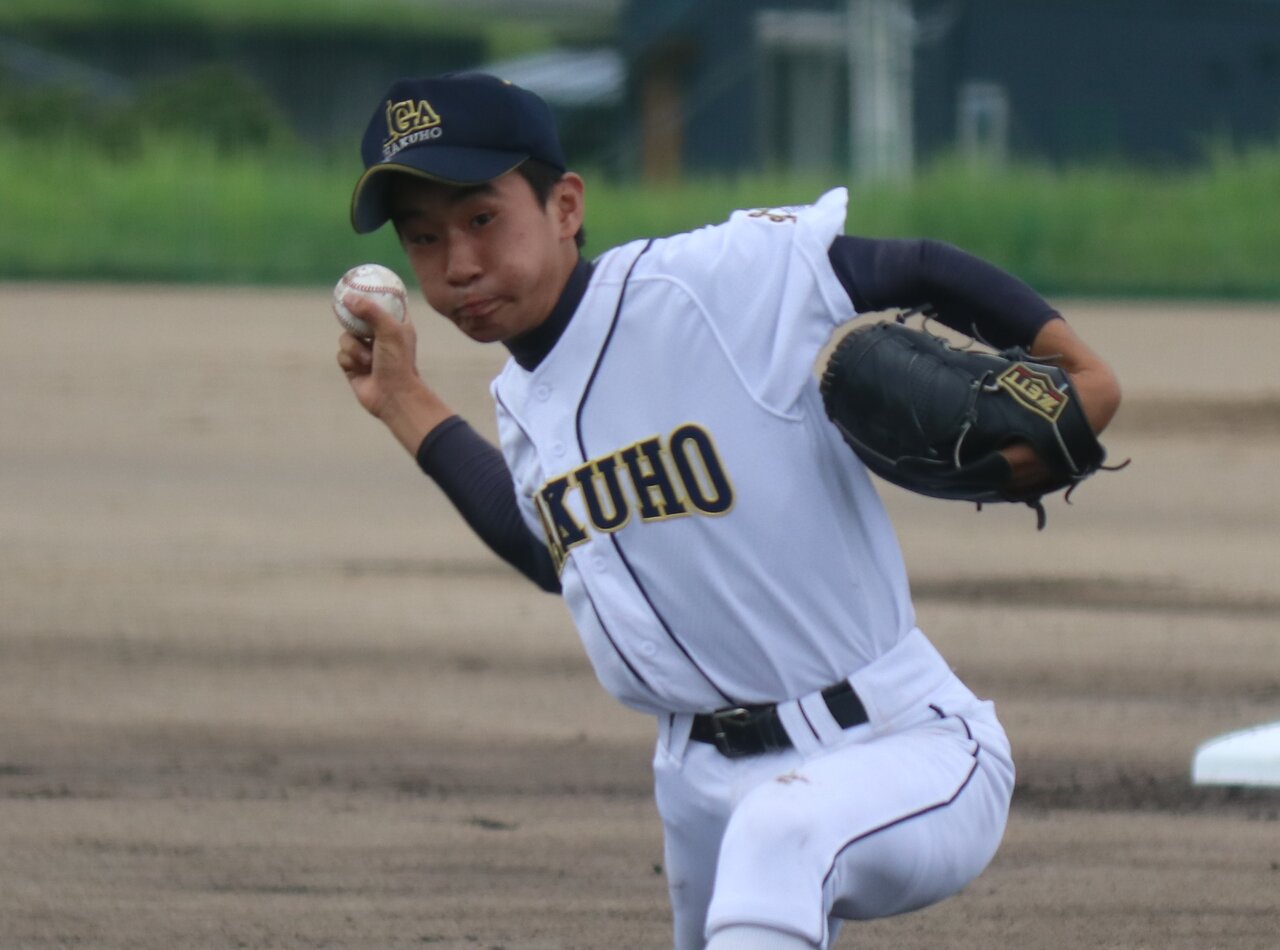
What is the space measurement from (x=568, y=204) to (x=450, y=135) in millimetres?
236

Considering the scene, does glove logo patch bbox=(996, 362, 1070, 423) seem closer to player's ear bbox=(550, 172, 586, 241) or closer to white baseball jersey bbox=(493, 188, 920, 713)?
white baseball jersey bbox=(493, 188, 920, 713)

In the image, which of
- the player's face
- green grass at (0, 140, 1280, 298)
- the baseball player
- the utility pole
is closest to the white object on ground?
the baseball player

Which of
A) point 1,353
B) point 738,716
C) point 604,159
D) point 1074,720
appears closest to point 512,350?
point 738,716

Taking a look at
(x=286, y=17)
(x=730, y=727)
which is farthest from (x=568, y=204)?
(x=286, y=17)

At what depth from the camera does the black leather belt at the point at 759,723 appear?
2.68 meters

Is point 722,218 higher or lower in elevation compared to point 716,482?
lower

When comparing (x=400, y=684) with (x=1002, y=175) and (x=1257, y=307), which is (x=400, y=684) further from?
(x=1002, y=175)

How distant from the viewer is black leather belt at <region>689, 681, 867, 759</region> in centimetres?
268

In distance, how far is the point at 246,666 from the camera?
7047 mm

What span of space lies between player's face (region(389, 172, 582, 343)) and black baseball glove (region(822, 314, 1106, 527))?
1.31ft

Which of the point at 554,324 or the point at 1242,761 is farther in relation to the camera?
the point at 1242,761

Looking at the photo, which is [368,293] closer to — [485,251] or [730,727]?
[485,251]

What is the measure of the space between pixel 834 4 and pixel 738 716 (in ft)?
71.8

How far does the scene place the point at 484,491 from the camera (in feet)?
10.2
